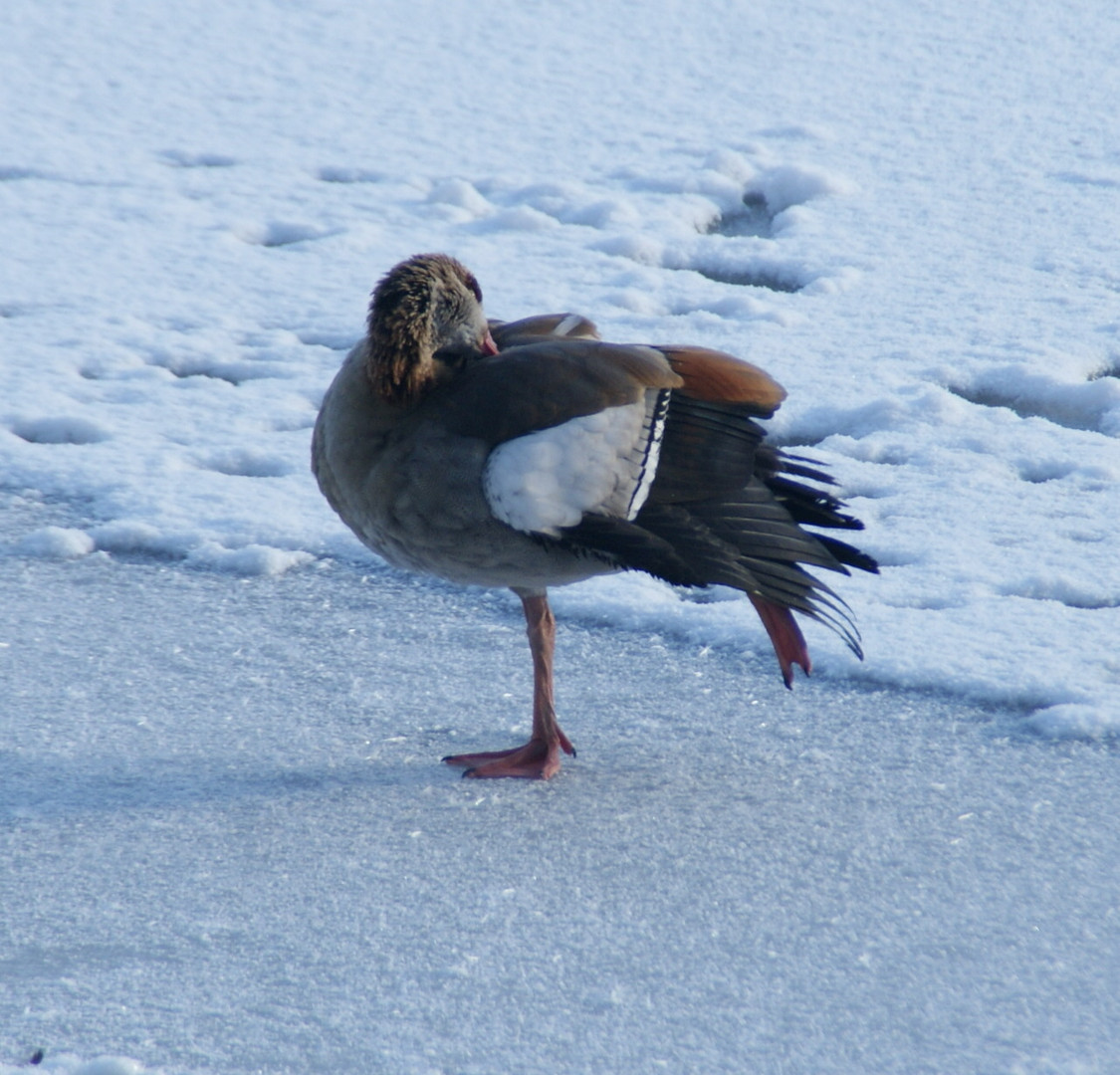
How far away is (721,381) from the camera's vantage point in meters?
3.35

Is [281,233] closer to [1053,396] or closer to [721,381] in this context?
[1053,396]

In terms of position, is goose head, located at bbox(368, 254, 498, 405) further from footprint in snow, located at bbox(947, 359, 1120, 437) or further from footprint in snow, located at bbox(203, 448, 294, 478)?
footprint in snow, located at bbox(947, 359, 1120, 437)

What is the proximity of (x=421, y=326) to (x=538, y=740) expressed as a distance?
3.19 ft

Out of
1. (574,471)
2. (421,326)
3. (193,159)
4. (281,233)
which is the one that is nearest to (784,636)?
(574,471)

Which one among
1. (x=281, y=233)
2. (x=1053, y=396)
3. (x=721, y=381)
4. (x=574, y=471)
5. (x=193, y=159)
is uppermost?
(x=721, y=381)

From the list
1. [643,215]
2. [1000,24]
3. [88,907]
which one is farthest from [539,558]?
[1000,24]

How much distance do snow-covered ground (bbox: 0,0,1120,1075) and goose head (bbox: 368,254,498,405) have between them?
89 centimetres

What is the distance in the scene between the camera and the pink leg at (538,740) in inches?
133

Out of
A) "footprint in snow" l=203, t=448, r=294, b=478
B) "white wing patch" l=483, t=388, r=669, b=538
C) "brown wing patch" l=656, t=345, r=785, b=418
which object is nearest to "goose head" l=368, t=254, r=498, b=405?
"white wing patch" l=483, t=388, r=669, b=538

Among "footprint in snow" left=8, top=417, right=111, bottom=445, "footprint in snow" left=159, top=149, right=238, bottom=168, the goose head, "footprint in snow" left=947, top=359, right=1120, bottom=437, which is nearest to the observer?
the goose head

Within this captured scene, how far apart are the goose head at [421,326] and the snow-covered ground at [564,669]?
2.91 feet

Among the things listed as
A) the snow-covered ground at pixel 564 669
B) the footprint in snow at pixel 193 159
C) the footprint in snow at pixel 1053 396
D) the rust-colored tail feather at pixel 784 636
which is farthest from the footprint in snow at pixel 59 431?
the footprint in snow at pixel 193 159

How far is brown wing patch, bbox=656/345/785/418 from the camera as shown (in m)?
3.34

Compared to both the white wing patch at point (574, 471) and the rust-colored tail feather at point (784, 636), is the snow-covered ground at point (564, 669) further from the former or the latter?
the white wing patch at point (574, 471)
